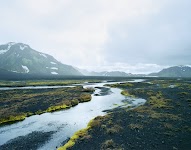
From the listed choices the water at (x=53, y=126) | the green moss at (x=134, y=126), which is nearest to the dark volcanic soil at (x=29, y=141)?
the water at (x=53, y=126)

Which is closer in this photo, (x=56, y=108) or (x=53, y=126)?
(x=53, y=126)

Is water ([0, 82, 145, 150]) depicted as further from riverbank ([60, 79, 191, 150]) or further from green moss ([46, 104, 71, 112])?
green moss ([46, 104, 71, 112])

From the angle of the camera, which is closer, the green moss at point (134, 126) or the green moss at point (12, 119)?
the green moss at point (134, 126)

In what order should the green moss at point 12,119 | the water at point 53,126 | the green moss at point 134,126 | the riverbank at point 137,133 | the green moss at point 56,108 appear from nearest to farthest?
the riverbank at point 137,133 → the water at point 53,126 → the green moss at point 134,126 → the green moss at point 12,119 → the green moss at point 56,108

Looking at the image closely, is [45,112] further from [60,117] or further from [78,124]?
[78,124]

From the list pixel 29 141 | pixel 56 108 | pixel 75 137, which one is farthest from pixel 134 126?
pixel 56 108

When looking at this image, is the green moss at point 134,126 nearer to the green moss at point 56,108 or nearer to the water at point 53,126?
the water at point 53,126

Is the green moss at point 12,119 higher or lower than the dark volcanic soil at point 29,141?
higher

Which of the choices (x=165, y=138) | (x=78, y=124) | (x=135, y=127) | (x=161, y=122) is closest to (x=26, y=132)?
(x=78, y=124)

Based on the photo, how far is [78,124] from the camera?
40.2 metres

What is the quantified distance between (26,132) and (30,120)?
353 inches

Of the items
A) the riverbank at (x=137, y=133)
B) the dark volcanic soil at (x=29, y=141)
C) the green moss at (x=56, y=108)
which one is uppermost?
the green moss at (x=56, y=108)

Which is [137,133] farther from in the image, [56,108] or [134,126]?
[56,108]

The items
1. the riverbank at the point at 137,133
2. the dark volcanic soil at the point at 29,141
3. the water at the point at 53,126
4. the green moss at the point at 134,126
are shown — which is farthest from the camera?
the green moss at the point at 134,126
